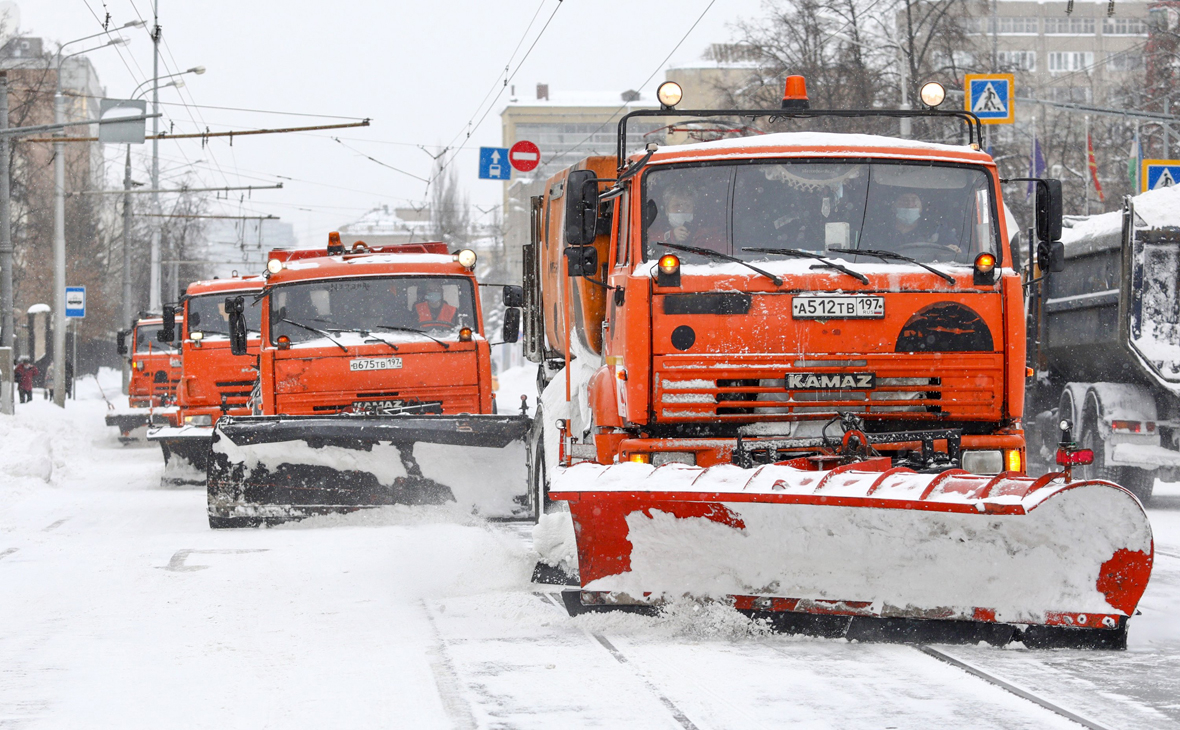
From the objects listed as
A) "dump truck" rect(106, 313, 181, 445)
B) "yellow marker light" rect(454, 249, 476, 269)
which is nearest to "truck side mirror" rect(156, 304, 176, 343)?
"dump truck" rect(106, 313, 181, 445)

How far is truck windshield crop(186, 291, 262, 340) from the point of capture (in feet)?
58.2

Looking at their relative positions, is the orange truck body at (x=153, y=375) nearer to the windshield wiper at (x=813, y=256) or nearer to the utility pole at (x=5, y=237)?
the utility pole at (x=5, y=237)

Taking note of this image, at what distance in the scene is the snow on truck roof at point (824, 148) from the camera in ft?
25.2

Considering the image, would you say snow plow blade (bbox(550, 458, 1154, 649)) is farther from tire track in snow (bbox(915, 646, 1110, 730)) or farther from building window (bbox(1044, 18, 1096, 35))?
building window (bbox(1044, 18, 1096, 35))

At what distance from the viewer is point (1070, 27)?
109 m

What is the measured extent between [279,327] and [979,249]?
731 centimetres

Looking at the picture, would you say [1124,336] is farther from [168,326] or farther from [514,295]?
[168,326]

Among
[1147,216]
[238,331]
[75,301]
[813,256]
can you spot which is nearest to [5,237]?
[75,301]

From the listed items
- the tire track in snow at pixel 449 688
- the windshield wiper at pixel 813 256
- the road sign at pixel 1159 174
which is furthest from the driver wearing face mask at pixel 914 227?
the road sign at pixel 1159 174

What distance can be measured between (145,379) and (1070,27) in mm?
97298

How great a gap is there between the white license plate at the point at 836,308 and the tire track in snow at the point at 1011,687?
5.73 ft

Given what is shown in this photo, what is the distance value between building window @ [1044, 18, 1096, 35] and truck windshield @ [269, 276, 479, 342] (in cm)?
10386

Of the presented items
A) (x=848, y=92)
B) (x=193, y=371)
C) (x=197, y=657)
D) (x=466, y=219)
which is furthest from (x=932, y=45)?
(x=466, y=219)

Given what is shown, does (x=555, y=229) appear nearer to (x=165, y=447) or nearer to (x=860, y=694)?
(x=860, y=694)
